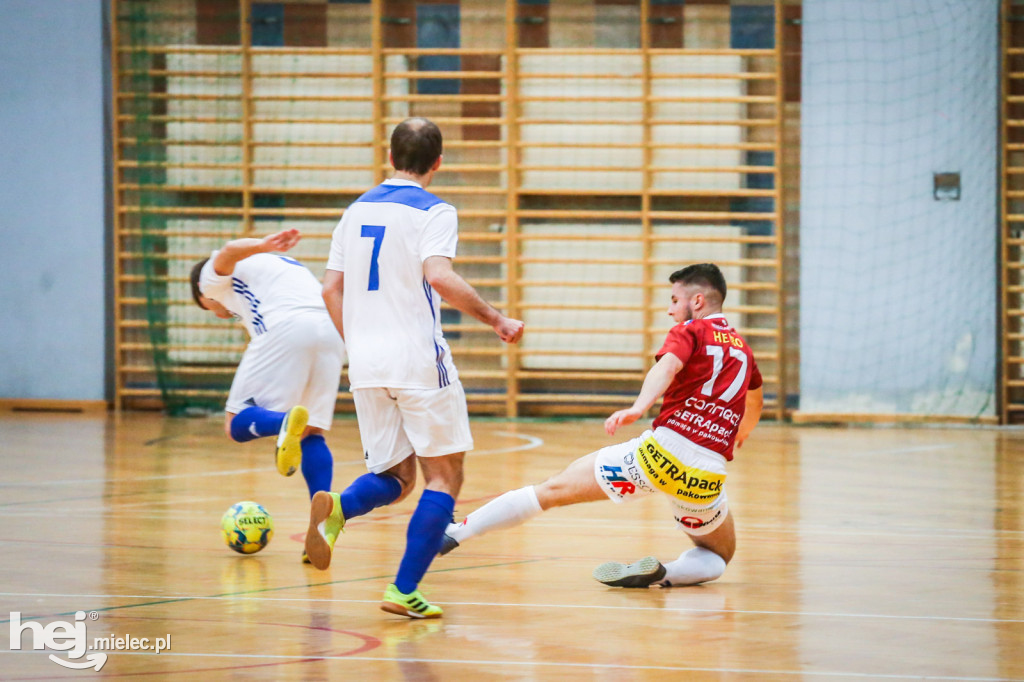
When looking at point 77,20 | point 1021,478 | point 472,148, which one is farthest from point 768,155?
point 77,20

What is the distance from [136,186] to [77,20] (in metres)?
1.76

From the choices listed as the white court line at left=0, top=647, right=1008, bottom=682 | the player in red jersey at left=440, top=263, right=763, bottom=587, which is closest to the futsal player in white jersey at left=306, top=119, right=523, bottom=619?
the white court line at left=0, top=647, right=1008, bottom=682

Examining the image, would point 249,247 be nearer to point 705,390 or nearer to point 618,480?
point 618,480

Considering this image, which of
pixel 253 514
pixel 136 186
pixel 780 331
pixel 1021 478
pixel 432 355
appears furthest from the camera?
pixel 136 186

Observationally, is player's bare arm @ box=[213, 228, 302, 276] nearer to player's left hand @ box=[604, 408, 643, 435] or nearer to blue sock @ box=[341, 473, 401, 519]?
blue sock @ box=[341, 473, 401, 519]

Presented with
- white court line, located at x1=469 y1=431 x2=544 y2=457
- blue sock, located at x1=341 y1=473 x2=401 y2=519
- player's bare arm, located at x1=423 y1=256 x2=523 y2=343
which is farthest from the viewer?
white court line, located at x1=469 y1=431 x2=544 y2=457

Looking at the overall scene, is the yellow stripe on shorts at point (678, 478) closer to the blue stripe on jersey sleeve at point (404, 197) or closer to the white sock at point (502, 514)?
the white sock at point (502, 514)

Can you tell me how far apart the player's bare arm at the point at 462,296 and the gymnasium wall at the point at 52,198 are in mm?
9358

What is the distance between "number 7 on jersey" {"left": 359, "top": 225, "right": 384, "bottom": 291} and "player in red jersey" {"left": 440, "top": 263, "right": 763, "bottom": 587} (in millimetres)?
934

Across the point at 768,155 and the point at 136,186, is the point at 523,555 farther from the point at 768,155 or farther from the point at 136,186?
the point at 136,186

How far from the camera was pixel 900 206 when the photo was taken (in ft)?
35.6

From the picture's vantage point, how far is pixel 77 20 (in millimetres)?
12039

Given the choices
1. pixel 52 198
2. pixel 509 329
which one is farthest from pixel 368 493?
pixel 52 198

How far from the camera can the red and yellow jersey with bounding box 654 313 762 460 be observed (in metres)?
4.00
